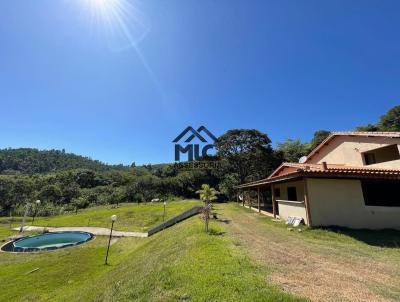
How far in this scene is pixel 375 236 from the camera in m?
10.2

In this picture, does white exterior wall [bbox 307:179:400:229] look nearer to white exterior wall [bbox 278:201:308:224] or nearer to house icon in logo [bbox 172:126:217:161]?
white exterior wall [bbox 278:201:308:224]

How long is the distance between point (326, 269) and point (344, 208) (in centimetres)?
711

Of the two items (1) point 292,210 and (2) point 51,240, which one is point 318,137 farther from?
(2) point 51,240

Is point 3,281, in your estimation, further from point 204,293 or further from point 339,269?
point 339,269

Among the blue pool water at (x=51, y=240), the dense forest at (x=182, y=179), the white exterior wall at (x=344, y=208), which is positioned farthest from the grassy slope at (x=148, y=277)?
the dense forest at (x=182, y=179)

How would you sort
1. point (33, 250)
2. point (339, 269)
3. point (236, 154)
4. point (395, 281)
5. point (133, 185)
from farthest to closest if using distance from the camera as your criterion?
point (133, 185) → point (236, 154) → point (33, 250) → point (339, 269) → point (395, 281)

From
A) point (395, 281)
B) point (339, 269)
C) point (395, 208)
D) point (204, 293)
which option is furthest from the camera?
point (395, 208)

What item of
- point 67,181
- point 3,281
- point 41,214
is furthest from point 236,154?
point 67,181

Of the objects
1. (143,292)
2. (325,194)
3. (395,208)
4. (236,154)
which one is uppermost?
(236,154)

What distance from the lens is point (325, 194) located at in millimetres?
12055

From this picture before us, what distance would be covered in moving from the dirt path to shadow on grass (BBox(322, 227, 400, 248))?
158 cm

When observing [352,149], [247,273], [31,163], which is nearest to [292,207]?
[352,149]

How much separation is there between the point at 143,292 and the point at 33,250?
17.0 meters

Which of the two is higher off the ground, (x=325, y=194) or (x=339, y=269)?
(x=325, y=194)
